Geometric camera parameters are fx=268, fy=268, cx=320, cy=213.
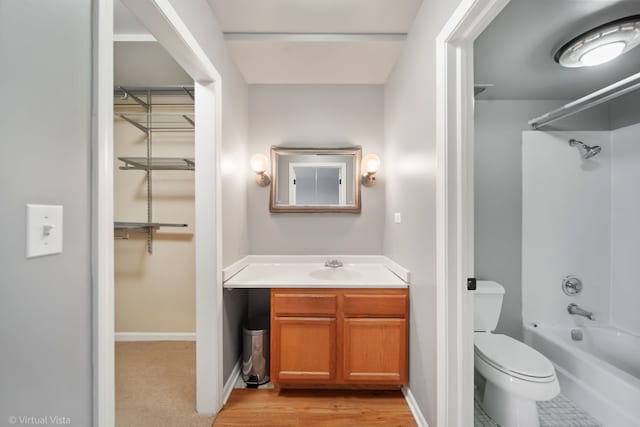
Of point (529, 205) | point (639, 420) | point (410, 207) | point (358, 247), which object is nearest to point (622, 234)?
point (529, 205)

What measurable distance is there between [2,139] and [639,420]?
306 cm

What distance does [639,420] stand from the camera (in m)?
1.57

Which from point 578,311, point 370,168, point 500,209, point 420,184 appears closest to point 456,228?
point 420,184

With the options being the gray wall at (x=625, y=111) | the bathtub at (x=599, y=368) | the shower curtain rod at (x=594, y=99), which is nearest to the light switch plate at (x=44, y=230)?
the shower curtain rod at (x=594, y=99)

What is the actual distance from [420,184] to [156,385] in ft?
7.70

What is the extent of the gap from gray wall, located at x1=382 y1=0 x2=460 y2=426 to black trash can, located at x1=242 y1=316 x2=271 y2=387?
1.06 m

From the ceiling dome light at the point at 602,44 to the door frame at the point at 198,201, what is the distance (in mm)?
2248

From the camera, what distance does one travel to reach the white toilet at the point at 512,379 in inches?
58.0

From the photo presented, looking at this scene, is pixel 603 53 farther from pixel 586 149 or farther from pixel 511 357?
pixel 511 357

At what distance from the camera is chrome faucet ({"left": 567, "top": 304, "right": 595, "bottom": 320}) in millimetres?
2295

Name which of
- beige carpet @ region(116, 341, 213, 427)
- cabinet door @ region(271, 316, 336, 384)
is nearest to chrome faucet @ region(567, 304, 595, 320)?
cabinet door @ region(271, 316, 336, 384)

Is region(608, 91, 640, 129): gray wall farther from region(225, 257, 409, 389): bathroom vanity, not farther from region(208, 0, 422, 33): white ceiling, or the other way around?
region(225, 257, 409, 389): bathroom vanity

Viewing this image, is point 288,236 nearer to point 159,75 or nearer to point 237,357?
point 237,357

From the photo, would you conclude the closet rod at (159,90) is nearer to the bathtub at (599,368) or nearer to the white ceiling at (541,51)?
the white ceiling at (541,51)
